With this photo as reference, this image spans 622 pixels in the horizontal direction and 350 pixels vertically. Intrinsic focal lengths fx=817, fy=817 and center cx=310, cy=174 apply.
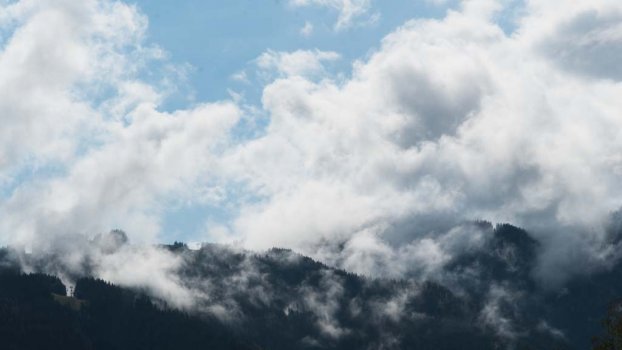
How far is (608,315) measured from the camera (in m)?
109

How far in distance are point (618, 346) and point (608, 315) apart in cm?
424

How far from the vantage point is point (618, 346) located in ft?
352
